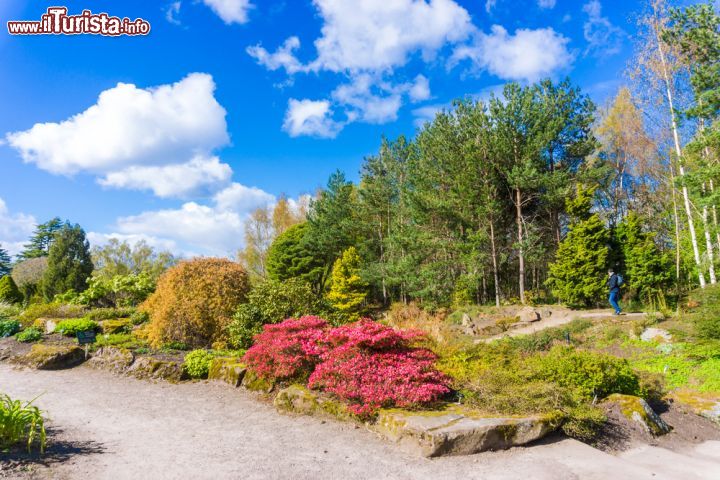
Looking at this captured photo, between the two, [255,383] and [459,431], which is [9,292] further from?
[459,431]

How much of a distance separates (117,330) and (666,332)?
54.9ft

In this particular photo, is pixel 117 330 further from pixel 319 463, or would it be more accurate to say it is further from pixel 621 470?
pixel 621 470

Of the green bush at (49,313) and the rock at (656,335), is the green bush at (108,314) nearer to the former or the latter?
the green bush at (49,313)

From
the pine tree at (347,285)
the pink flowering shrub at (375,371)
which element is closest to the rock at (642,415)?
the pink flowering shrub at (375,371)

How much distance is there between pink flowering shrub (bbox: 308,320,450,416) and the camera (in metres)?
5.84

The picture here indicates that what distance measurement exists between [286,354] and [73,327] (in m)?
9.56

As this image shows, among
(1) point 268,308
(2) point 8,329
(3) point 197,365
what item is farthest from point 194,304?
(2) point 8,329

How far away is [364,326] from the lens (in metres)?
7.09

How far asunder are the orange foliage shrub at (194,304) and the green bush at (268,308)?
0.63 meters

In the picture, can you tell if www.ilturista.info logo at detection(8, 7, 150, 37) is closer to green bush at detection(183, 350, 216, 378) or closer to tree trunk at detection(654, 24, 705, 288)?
green bush at detection(183, 350, 216, 378)

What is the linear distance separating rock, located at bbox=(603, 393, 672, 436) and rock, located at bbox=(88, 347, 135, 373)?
33.6ft

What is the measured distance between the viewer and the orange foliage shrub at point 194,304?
10883 millimetres

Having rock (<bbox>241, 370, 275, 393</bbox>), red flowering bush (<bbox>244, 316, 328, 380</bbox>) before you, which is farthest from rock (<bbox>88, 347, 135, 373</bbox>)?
red flowering bush (<bbox>244, 316, 328, 380</bbox>)

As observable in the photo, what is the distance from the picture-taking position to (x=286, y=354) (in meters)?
7.45
